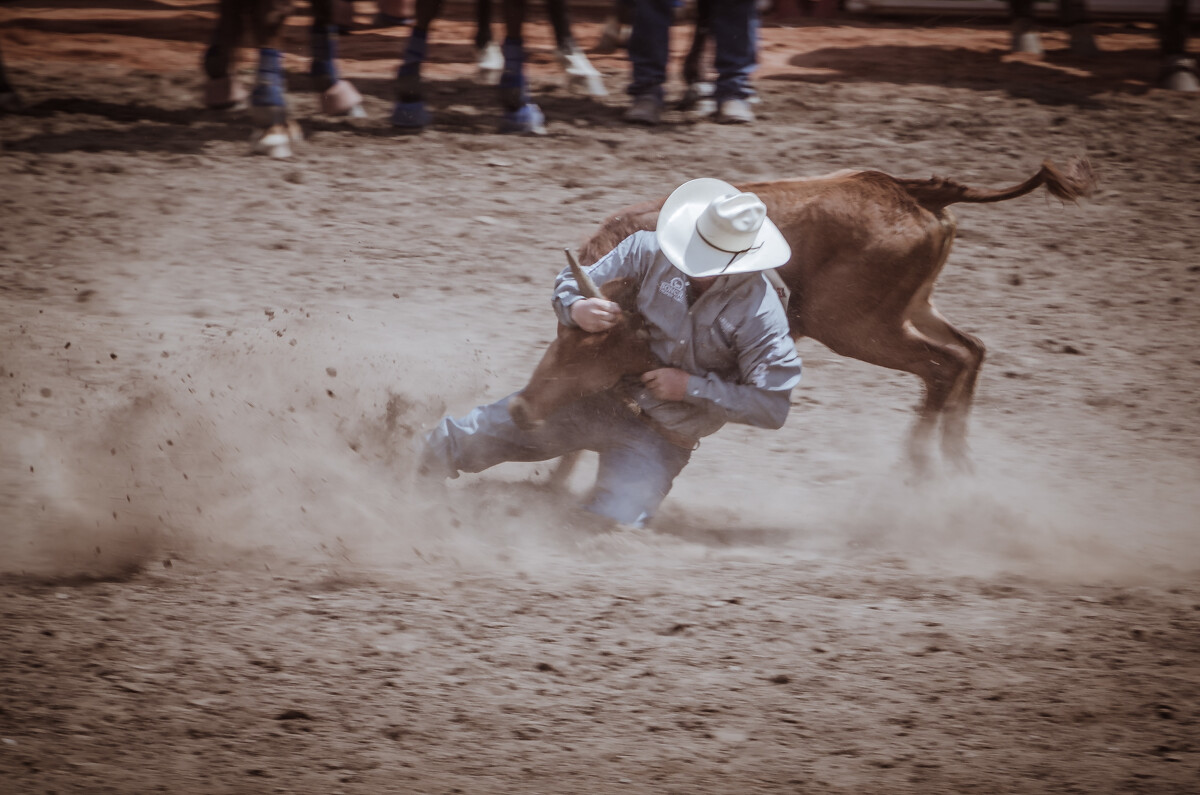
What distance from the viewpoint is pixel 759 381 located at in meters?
3.57

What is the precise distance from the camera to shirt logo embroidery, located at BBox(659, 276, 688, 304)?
11.8ft

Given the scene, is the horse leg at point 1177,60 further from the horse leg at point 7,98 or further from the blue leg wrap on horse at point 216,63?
the horse leg at point 7,98

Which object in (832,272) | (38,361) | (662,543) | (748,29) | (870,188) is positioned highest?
(748,29)

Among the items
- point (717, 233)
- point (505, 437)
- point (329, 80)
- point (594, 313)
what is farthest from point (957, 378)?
point (329, 80)

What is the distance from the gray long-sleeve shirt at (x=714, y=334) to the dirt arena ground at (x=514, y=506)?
1.83ft

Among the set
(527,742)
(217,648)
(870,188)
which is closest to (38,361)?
(217,648)

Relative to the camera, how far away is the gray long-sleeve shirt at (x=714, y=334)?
3.58 metres

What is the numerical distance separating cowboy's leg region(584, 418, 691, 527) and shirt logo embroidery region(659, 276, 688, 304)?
1.74ft

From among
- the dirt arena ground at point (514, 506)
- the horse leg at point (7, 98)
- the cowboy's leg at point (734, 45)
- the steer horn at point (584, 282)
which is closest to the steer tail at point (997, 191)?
the dirt arena ground at point (514, 506)

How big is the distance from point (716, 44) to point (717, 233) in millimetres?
4643

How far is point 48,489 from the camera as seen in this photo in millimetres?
3896

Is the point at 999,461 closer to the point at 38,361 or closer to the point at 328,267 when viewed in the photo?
the point at 328,267

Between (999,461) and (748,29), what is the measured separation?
159 inches

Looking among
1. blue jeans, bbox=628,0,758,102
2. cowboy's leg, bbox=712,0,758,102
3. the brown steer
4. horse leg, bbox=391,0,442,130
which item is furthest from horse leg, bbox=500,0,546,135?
the brown steer
